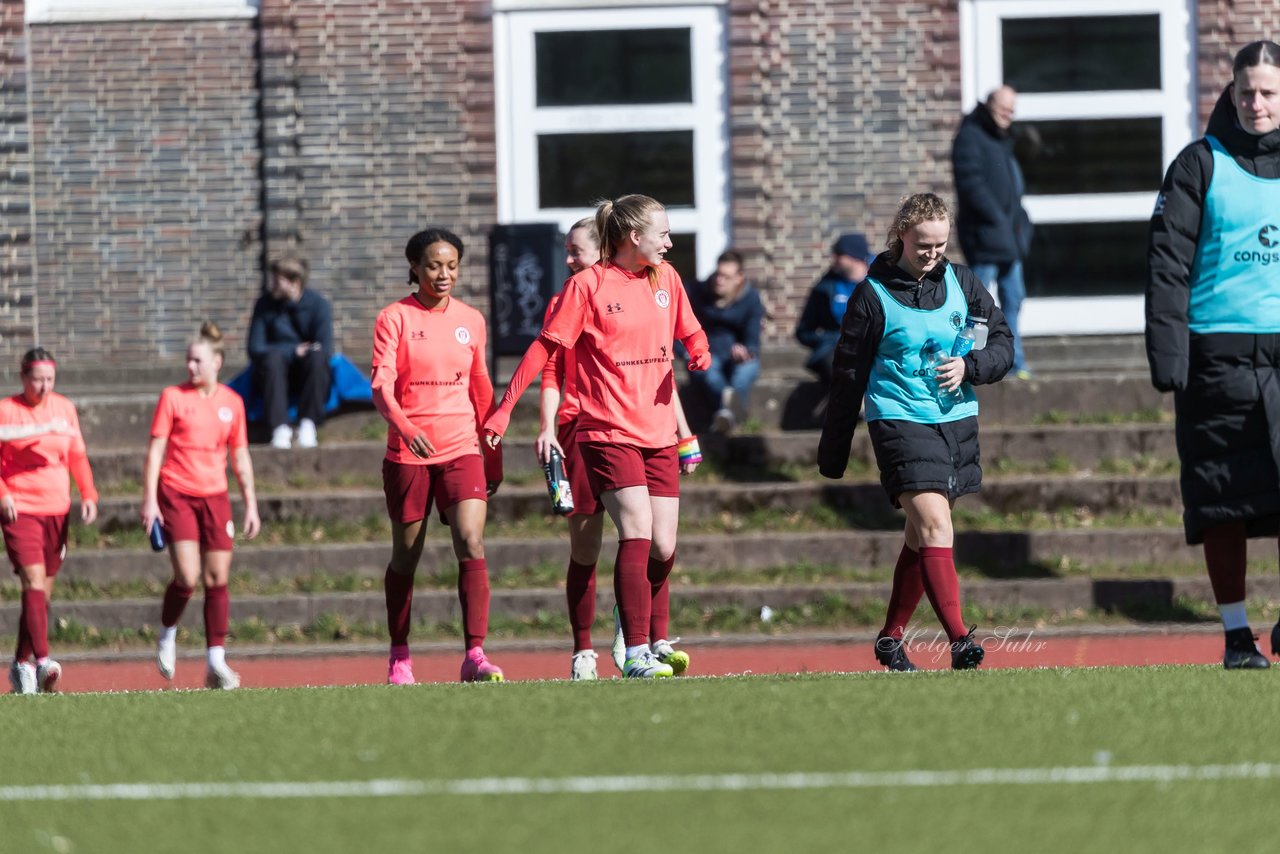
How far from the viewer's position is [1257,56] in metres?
6.98

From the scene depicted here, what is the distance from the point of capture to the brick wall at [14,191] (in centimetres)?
1753

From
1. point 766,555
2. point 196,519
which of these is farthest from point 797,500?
point 196,519

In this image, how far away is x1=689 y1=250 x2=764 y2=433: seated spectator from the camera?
48.3 feet

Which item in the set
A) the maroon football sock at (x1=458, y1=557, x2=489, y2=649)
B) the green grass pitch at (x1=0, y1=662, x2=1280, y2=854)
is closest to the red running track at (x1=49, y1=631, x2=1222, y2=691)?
the maroon football sock at (x1=458, y1=557, x2=489, y2=649)

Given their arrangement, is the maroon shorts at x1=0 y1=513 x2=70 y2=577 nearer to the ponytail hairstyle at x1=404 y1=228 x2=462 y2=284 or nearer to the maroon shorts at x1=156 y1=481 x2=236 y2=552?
the maroon shorts at x1=156 y1=481 x2=236 y2=552

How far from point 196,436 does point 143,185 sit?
22.9ft

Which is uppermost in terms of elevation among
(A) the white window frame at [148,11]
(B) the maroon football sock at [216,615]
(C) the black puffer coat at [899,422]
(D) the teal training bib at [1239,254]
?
(A) the white window frame at [148,11]

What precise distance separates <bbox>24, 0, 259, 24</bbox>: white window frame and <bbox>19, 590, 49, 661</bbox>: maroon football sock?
26.4 feet

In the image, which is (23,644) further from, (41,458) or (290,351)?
(290,351)

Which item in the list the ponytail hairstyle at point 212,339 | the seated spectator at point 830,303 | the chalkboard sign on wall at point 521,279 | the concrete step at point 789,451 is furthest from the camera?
the chalkboard sign on wall at point 521,279

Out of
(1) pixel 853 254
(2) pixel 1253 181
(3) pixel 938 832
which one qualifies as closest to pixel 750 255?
(1) pixel 853 254

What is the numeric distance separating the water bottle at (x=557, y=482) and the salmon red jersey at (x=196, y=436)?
146 inches

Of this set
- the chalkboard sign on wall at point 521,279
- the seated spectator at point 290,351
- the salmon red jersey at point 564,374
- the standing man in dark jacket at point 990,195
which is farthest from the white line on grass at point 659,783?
the chalkboard sign on wall at point 521,279

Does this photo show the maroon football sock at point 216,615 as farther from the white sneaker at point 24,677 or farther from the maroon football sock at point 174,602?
the white sneaker at point 24,677
